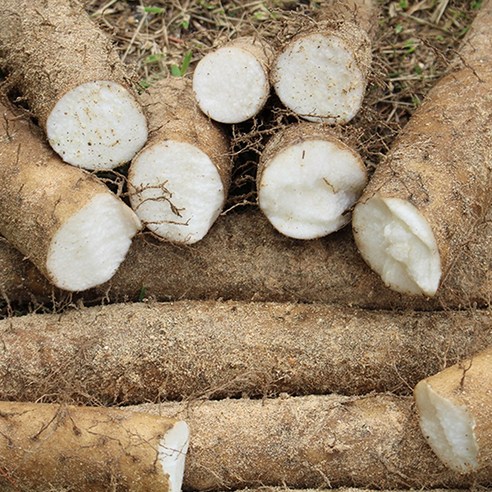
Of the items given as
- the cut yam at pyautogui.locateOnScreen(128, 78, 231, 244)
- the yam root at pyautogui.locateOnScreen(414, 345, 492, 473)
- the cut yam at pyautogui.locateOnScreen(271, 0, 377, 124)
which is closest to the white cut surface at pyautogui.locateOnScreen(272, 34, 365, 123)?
the cut yam at pyautogui.locateOnScreen(271, 0, 377, 124)

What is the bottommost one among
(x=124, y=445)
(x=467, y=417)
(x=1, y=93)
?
(x=124, y=445)

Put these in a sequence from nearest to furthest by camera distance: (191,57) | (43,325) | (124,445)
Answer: (124,445) → (43,325) → (191,57)

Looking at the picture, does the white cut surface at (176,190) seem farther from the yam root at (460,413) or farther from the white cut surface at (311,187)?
the yam root at (460,413)

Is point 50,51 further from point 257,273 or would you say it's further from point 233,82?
point 257,273

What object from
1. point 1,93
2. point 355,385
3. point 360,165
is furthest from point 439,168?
point 1,93

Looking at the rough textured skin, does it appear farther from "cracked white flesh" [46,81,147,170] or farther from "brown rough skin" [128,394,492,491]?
"brown rough skin" [128,394,492,491]

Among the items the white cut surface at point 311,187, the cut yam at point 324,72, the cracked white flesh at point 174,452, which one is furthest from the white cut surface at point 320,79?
the cracked white flesh at point 174,452

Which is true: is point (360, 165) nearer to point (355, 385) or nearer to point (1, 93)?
point (355, 385)

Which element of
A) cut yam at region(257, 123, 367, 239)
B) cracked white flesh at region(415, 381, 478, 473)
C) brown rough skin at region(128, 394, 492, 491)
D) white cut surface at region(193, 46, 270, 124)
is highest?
white cut surface at region(193, 46, 270, 124)
